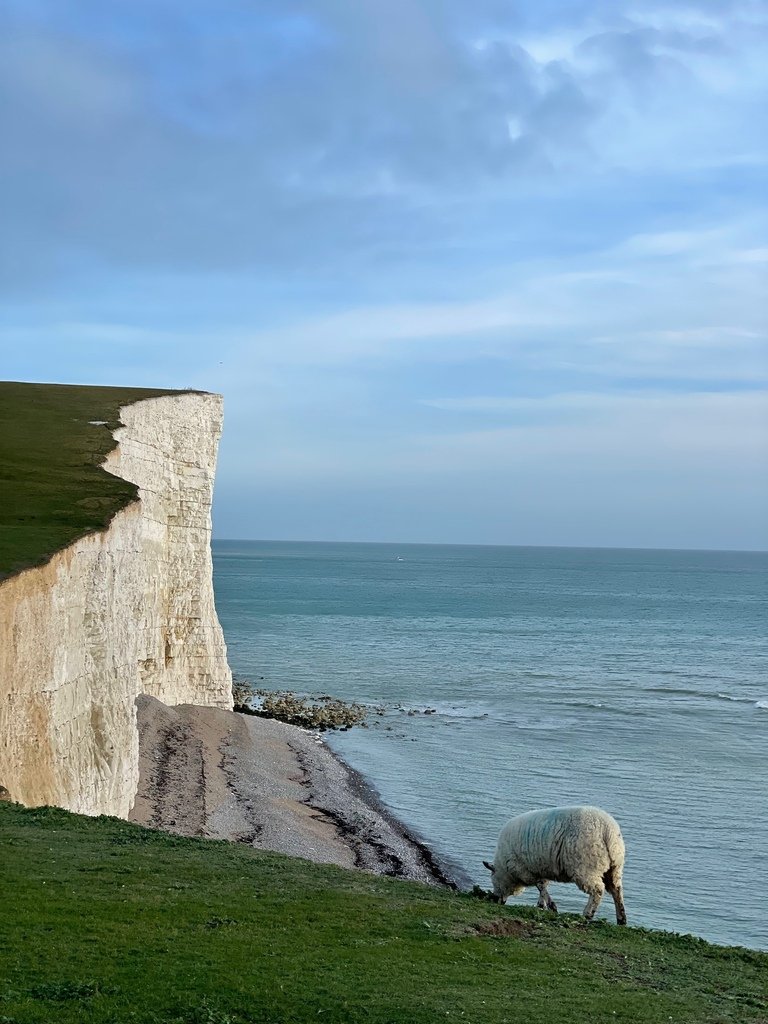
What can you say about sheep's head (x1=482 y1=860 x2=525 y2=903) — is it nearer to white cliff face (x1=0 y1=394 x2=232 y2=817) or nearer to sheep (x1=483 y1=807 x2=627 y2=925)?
sheep (x1=483 y1=807 x2=627 y2=925)

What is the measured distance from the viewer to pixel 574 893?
87.9 feet

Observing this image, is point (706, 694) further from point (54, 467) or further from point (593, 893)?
point (593, 893)

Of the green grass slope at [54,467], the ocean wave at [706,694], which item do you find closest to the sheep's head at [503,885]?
the green grass slope at [54,467]

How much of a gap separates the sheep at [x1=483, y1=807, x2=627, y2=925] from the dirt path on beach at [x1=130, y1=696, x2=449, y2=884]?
11510 mm

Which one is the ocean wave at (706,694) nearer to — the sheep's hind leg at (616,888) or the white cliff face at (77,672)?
the white cliff face at (77,672)

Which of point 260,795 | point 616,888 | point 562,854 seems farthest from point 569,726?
point 562,854

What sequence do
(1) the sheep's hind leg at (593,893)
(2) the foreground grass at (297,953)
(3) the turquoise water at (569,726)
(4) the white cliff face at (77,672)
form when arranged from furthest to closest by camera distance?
(3) the turquoise water at (569,726) → (4) the white cliff face at (77,672) → (1) the sheep's hind leg at (593,893) → (2) the foreground grass at (297,953)

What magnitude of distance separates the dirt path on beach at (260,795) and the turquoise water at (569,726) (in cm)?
164

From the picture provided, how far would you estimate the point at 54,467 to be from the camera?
113 ft

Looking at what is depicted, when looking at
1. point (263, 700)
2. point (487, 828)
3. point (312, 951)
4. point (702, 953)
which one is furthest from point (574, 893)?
point (263, 700)

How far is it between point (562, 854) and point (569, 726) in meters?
36.8

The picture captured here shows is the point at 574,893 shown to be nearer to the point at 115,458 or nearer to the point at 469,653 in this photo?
the point at 115,458

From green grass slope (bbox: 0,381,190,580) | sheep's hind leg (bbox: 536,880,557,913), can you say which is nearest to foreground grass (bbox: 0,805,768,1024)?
sheep's hind leg (bbox: 536,880,557,913)

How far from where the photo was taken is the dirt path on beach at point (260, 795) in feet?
97.0
